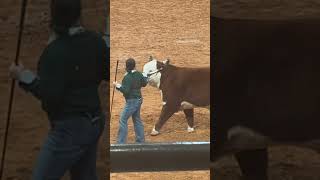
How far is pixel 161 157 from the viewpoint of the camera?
805 cm

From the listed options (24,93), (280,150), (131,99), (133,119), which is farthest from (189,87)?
(24,93)

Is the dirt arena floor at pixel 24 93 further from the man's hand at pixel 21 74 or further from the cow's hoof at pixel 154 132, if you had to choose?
the cow's hoof at pixel 154 132

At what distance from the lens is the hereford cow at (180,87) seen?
8.05m

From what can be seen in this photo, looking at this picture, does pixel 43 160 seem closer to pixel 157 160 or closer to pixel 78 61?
pixel 78 61

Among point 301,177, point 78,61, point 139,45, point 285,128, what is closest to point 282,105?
point 285,128

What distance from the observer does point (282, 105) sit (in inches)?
245

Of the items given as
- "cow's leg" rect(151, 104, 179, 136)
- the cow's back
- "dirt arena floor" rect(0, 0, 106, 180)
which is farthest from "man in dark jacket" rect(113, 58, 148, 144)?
"dirt arena floor" rect(0, 0, 106, 180)

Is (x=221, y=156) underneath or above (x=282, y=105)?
underneath

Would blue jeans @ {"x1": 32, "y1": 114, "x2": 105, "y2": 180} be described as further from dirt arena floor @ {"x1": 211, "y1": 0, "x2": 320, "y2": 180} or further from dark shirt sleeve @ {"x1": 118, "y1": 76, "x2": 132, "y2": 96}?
dark shirt sleeve @ {"x1": 118, "y1": 76, "x2": 132, "y2": 96}

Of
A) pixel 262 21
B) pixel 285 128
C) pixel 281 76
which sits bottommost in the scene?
pixel 285 128

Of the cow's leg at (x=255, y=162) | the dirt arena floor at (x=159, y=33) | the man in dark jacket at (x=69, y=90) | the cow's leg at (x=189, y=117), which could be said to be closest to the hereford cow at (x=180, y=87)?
the cow's leg at (x=189, y=117)

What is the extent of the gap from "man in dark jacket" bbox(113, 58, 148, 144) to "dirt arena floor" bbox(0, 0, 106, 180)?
187 centimetres

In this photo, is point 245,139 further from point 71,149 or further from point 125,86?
point 125,86

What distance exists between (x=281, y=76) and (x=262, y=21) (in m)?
0.51
